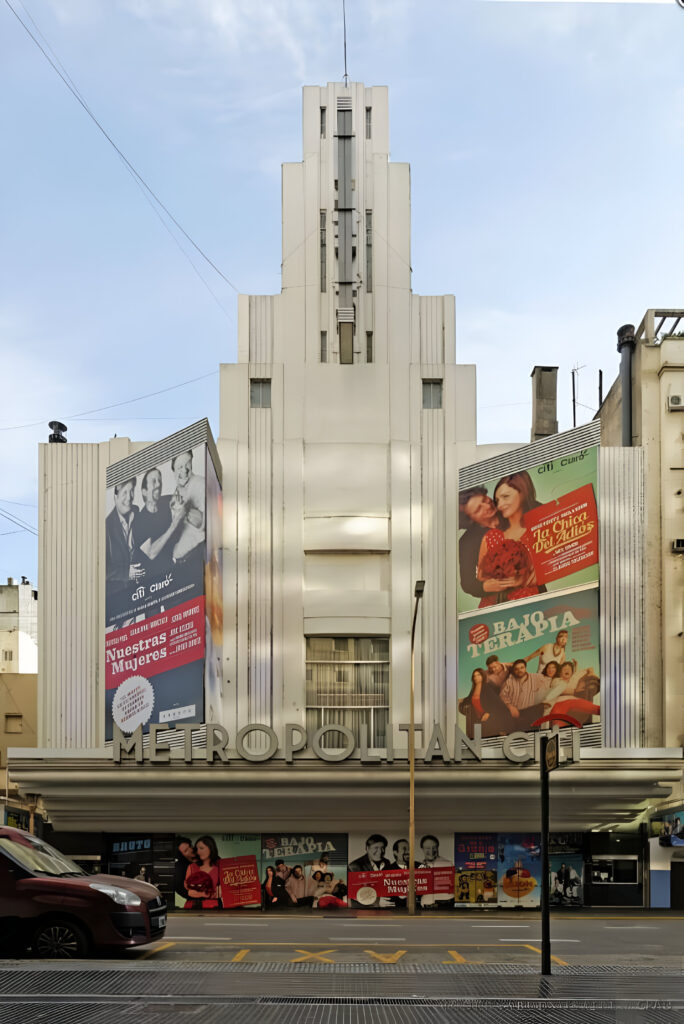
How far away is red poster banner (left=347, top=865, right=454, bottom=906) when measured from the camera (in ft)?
128

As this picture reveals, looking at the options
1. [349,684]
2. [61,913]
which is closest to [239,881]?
[349,684]

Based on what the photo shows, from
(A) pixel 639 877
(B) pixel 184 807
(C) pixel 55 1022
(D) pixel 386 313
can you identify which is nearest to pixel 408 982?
(C) pixel 55 1022

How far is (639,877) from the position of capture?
40312 millimetres

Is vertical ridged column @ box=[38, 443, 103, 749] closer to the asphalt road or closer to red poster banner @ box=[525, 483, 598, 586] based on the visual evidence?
red poster banner @ box=[525, 483, 598, 586]

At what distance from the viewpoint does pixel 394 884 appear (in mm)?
39062

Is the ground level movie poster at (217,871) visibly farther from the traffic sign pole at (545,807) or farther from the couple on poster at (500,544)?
the traffic sign pole at (545,807)

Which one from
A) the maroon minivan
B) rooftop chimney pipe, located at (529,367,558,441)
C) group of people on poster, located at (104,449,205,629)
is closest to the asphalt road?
the maroon minivan

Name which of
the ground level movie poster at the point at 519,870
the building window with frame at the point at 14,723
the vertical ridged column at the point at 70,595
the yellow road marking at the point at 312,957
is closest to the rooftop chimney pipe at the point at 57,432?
the vertical ridged column at the point at 70,595

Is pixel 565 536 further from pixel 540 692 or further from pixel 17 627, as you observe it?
pixel 17 627

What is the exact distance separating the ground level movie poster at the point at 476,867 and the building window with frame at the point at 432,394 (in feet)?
49.0

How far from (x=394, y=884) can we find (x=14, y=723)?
20.6 metres

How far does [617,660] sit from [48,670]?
64.0ft

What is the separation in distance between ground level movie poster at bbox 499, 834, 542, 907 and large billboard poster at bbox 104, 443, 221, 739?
11271mm

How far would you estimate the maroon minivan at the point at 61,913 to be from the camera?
15422 mm
